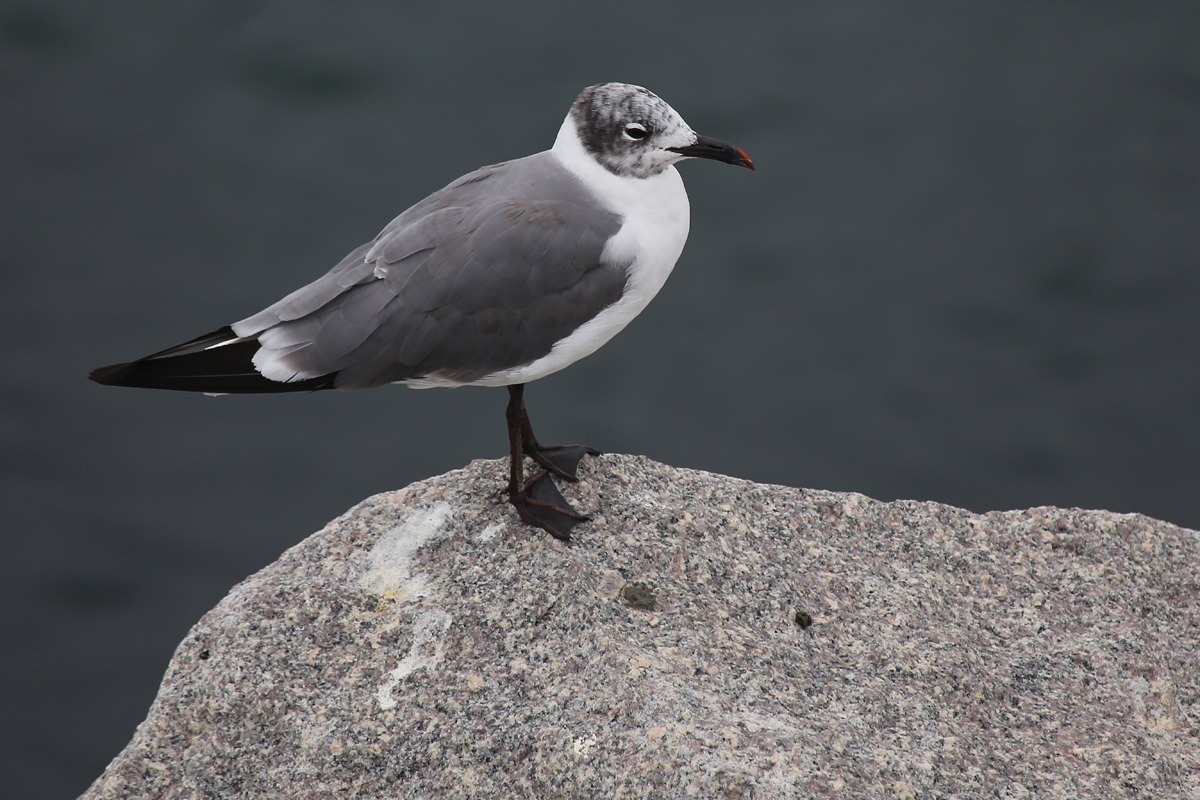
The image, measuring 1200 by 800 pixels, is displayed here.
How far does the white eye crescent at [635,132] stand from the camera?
13.6 ft

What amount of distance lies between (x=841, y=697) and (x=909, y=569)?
2.82 feet

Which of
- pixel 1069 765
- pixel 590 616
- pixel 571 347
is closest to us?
pixel 1069 765

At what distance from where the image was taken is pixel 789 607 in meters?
4.14

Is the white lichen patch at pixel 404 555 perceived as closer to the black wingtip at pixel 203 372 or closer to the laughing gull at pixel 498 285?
the laughing gull at pixel 498 285

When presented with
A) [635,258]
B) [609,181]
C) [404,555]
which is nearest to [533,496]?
[404,555]

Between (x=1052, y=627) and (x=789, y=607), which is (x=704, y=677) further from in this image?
(x=1052, y=627)

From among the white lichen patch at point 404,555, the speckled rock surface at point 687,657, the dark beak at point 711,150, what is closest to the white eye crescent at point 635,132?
the dark beak at point 711,150

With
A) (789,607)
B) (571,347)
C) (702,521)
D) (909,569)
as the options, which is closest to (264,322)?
(571,347)

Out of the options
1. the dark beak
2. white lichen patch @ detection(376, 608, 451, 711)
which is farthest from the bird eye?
white lichen patch @ detection(376, 608, 451, 711)

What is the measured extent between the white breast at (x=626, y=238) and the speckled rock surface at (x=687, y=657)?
632 millimetres

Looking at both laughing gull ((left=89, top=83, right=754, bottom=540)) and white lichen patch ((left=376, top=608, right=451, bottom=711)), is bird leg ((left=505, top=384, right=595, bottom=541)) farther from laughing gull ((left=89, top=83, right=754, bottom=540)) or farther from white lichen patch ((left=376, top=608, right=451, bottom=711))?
white lichen patch ((left=376, top=608, right=451, bottom=711))

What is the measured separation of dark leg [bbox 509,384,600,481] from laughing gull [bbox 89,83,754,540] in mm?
322

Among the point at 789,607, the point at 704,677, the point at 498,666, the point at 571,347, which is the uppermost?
the point at 571,347

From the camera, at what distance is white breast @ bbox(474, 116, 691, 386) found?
13.7 feet
